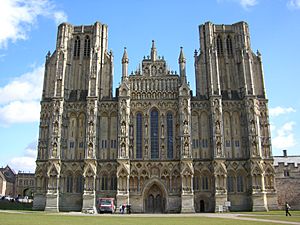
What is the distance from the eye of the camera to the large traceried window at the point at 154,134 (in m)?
57.2

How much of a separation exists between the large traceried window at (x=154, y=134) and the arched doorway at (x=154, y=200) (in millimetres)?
5311

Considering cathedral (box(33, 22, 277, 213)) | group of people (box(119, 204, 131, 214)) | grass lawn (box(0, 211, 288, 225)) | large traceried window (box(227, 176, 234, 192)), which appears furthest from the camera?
large traceried window (box(227, 176, 234, 192))

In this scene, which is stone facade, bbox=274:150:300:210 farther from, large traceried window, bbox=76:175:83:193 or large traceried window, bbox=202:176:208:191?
large traceried window, bbox=76:175:83:193

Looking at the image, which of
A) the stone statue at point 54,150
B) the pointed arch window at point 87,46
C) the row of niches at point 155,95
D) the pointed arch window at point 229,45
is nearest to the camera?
the stone statue at point 54,150

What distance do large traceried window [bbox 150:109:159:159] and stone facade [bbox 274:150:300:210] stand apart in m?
24.1

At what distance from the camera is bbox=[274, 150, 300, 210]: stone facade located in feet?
199

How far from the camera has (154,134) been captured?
2296 inches

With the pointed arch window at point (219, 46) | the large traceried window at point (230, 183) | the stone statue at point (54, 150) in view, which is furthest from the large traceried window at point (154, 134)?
the pointed arch window at point (219, 46)

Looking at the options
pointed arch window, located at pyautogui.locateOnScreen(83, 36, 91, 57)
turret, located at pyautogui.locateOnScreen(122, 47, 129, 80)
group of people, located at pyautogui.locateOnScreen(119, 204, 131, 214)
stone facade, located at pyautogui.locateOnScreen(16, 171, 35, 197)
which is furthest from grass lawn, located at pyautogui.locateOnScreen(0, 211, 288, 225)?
stone facade, located at pyautogui.locateOnScreen(16, 171, 35, 197)

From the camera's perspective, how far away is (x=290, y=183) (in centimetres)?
6203

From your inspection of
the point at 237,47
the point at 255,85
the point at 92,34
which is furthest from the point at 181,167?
the point at 92,34

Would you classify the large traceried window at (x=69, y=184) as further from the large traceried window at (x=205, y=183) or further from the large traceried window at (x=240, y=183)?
the large traceried window at (x=240, y=183)

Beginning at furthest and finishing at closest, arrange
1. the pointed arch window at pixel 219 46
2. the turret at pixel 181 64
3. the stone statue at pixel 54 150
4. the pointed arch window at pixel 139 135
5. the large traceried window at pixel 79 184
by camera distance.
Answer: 1. the pointed arch window at pixel 219 46
2. the turret at pixel 181 64
3. the pointed arch window at pixel 139 135
4. the large traceried window at pixel 79 184
5. the stone statue at pixel 54 150

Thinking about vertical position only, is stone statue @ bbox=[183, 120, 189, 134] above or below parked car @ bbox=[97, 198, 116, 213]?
above
